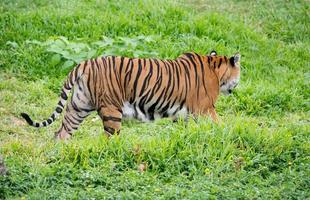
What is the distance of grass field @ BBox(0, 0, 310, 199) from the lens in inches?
241

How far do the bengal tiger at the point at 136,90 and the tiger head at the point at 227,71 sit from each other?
0.03 meters

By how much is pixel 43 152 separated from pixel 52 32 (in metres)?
4.66

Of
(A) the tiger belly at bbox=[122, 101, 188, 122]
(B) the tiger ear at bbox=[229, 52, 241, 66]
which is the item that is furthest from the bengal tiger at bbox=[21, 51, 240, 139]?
(B) the tiger ear at bbox=[229, 52, 241, 66]

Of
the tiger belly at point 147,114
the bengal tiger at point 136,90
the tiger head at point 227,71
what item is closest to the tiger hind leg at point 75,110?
the bengal tiger at point 136,90

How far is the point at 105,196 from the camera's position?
577cm

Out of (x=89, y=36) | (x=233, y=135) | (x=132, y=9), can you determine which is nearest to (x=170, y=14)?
(x=132, y=9)

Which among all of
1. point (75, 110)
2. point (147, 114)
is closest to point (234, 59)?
point (147, 114)

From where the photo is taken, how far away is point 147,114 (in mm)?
7738

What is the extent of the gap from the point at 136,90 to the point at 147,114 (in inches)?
12.4

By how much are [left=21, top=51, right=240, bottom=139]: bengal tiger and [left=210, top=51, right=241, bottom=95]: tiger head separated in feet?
0.09

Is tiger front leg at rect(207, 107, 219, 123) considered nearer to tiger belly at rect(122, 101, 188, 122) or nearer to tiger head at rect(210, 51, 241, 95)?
tiger belly at rect(122, 101, 188, 122)

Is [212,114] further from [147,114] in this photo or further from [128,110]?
[128,110]

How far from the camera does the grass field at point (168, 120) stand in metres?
6.12

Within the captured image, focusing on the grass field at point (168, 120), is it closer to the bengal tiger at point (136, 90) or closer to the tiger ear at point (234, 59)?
the bengal tiger at point (136, 90)
